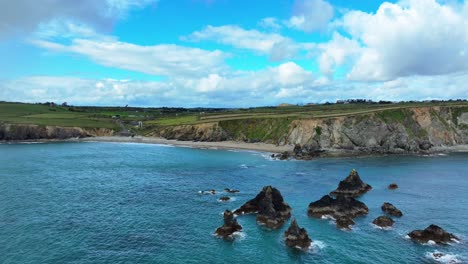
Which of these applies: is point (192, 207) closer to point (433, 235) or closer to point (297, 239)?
point (297, 239)

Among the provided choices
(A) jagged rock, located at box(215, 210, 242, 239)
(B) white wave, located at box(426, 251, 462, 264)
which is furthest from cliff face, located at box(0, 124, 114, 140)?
(B) white wave, located at box(426, 251, 462, 264)

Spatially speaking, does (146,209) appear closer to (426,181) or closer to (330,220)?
(330,220)

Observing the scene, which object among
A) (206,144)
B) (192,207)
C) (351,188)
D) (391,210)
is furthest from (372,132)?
(192,207)

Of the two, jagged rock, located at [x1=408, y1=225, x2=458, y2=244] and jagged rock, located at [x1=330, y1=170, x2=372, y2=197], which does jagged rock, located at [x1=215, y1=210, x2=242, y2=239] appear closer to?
jagged rock, located at [x1=408, y1=225, x2=458, y2=244]

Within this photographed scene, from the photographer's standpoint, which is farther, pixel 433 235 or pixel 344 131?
pixel 344 131

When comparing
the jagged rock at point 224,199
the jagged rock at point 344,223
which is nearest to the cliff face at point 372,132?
the jagged rock at point 224,199

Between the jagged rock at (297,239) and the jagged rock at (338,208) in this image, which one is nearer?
the jagged rock at (297,239)

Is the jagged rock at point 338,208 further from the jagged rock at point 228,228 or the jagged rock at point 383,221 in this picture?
the jagged rock at point 228,228
